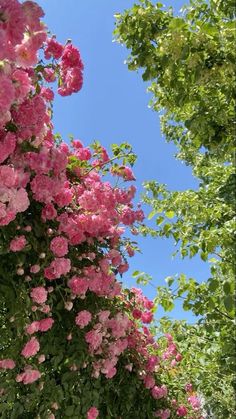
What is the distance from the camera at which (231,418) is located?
93.7 inches

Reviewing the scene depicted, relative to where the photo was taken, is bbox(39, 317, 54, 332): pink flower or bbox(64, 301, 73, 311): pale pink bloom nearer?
bbox(39, 317, 54, 332): pink flower

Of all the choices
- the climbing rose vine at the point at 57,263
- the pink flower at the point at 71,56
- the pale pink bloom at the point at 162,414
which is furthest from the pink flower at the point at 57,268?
the pale pink bloom at the point at 162,414

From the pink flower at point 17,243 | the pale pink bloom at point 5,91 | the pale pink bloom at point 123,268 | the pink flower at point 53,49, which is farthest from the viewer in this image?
the pale pink bloom at point 123,268

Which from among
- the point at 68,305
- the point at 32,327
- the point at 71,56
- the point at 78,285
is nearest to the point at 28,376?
the point at 32,327

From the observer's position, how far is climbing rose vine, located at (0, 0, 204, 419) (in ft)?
7.77

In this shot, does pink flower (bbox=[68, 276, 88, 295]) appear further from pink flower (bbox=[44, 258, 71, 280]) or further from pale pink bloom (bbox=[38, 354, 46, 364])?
pale pink bloom (bbox=[38, 354, 46, 364])

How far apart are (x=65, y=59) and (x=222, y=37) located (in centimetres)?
129

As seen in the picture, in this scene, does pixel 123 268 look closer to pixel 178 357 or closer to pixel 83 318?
pixel 83 318

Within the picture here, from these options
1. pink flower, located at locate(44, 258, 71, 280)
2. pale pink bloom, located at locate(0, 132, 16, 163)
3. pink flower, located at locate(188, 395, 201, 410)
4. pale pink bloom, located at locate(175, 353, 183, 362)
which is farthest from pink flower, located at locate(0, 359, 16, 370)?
pink flower, located at locate(188, 395, 201, 410)

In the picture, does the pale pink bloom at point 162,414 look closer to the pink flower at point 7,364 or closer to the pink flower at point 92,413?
the pink flower at point 92,413

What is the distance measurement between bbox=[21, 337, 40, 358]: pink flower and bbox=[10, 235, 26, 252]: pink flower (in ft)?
1.66

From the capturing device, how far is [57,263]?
248cm

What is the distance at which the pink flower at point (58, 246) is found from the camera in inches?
98.5

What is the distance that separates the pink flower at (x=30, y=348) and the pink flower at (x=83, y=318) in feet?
0.98
